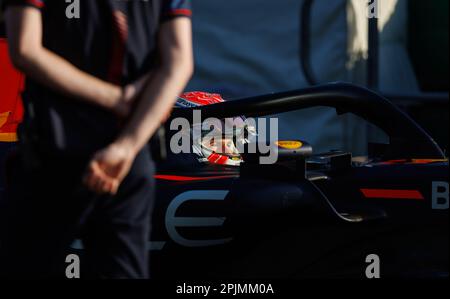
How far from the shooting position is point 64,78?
183cm

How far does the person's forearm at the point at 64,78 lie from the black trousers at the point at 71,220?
141 millimetres

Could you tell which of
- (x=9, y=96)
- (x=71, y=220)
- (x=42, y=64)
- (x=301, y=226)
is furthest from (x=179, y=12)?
(x=9, y=96)

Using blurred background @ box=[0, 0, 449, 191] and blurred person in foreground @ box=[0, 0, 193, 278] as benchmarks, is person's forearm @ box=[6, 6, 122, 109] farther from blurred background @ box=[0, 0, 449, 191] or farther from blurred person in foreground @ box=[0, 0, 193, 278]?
blurred background @ box=[0, 0, 449, 191]

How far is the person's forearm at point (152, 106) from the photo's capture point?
6.01ft

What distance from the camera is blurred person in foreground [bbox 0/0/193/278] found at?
72.1 inches

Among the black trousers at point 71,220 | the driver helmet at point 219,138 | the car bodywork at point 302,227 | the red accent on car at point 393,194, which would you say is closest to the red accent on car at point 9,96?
the driver helmet at point 219,138

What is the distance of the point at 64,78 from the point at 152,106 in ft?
0.64

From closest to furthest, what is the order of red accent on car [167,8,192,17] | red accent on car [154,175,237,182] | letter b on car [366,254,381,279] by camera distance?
1. red accent on car [167,8,192,17]
2. letter b on car [366,254,381,279]
3. red accent on car [154,175,237,182]

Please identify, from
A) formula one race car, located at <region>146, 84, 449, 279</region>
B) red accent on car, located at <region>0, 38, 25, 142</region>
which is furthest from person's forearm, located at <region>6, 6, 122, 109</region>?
red accent on car, located at <region>0, 38, 25, 142</region>

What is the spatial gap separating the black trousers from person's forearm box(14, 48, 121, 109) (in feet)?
0.46

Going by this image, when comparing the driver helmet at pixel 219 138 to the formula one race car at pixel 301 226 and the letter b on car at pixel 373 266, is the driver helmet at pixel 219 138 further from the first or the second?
the letter b on car at pixel 373 266

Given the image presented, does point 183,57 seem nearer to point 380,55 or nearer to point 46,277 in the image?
point 46,277

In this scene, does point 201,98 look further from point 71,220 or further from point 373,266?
point 71,220
